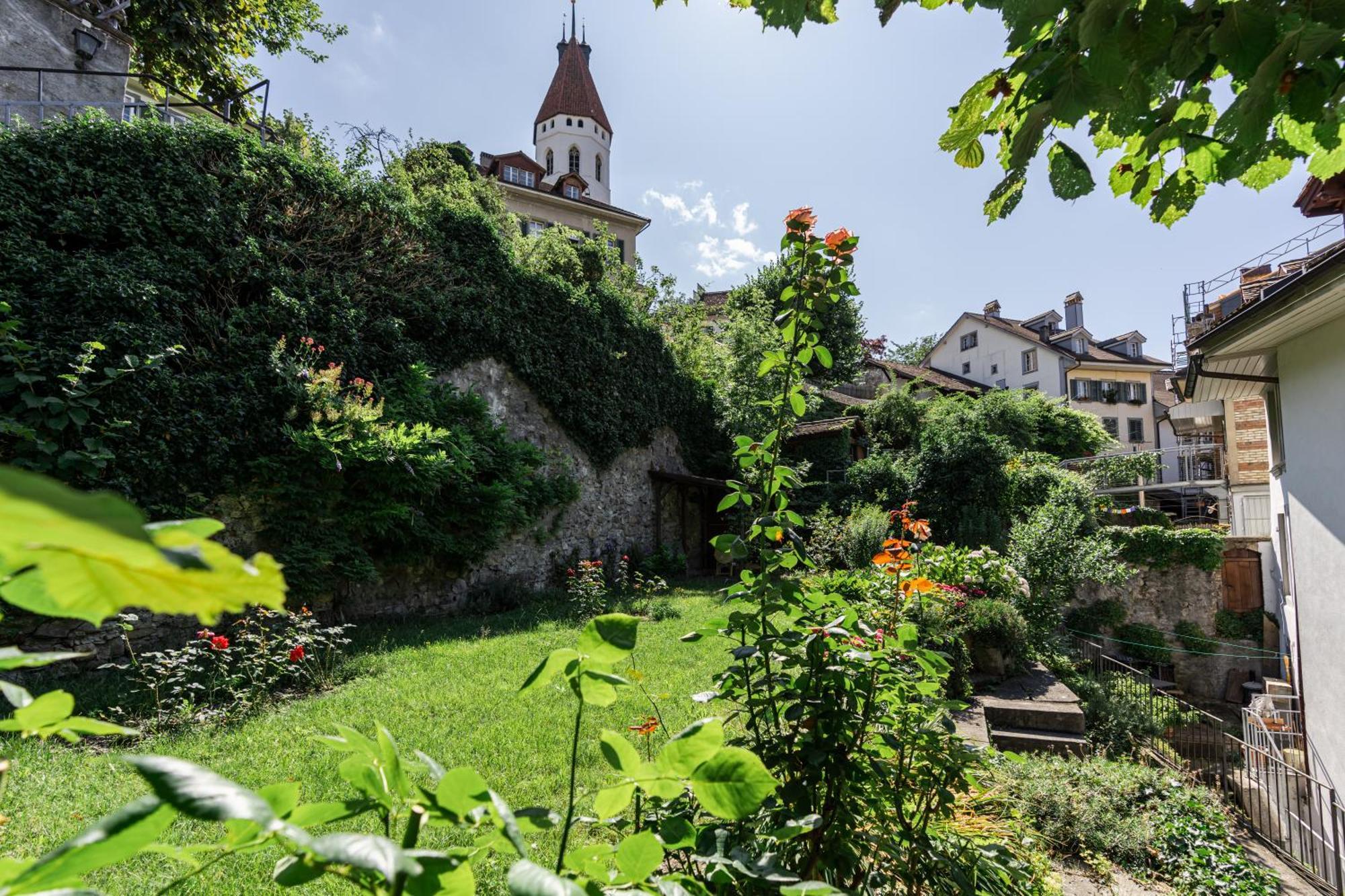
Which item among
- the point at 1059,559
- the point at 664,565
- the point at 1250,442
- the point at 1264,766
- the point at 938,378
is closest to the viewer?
the point at 1264,766

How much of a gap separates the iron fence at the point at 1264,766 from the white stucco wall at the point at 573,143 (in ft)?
105

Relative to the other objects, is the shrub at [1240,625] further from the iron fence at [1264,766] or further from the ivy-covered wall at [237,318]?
the ivy-covered wall at [237,318]

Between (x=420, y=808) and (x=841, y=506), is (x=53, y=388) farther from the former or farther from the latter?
(x=841, y=506)

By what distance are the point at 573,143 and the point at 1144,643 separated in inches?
1297

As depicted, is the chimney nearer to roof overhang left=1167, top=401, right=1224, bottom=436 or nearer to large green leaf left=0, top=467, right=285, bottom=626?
roof overhang left=1167, top=401, right=1224, bottom=436

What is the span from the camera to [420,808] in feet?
2.07

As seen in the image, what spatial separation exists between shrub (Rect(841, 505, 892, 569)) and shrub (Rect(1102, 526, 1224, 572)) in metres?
4.55

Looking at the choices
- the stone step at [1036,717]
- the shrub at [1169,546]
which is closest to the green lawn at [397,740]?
the stone step at [1036,717]

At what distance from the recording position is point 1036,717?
5.43m

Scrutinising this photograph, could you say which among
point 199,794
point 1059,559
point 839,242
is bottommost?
point 1059,559

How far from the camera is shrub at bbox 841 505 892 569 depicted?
12.1 m

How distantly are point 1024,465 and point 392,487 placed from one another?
13.6 meters

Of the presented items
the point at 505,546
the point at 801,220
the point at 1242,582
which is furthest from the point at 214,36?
the point at 1242,582

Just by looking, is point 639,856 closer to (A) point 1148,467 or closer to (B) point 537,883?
(B) point 537,883
